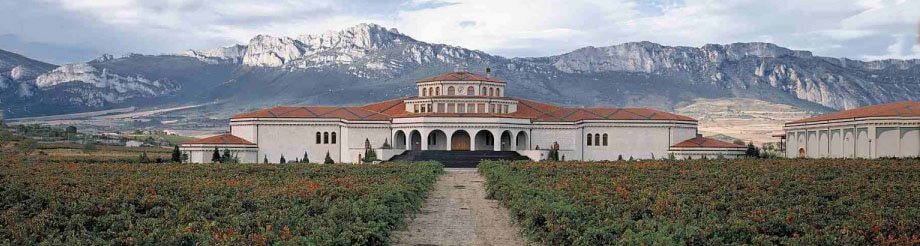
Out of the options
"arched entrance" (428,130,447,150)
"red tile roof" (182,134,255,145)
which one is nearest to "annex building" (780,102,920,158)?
"arched entrance" (428,130,447,150)

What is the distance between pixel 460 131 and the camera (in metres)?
68.0

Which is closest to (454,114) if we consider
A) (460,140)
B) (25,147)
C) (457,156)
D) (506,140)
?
(460,140)

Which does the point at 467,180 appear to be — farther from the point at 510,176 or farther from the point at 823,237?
the point at 823,237

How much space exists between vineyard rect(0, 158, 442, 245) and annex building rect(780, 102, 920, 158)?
3538 cm

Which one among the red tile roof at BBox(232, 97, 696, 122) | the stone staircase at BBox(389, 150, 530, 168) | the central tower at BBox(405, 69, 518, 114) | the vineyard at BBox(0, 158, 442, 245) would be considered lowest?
the stone staircase at BBox(389, 150, 530, 168)

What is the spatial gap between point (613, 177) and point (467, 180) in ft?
32.2

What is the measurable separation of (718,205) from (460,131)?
4601 cm

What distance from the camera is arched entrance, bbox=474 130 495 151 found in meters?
69.2

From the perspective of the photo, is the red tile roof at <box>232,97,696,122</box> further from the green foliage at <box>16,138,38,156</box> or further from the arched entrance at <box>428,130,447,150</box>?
the green foliage at <box>16,138,38,156</box>

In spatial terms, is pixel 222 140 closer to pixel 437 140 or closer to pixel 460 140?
pixel 437 140

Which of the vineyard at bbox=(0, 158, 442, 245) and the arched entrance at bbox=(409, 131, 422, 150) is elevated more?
the arched entrance at bbox=(409, 131, 422, 150)

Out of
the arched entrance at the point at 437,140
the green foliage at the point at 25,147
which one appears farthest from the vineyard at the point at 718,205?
the green foliage at the point at 25,147

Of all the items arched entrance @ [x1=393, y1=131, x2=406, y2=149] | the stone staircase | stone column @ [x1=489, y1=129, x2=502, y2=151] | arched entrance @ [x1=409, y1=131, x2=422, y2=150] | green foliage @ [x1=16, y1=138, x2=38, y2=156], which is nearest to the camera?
the stone staircase

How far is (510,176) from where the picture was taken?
117ft
